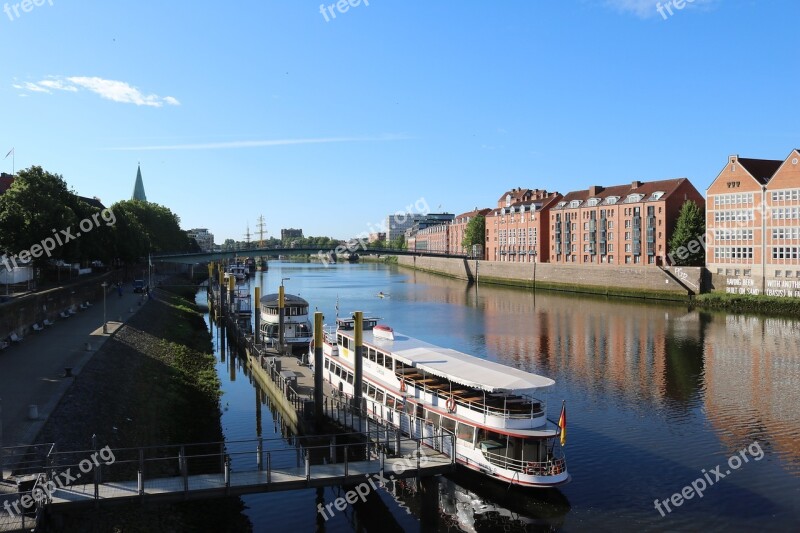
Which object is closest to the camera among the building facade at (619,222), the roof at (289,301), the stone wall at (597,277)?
the roof at (289,301)

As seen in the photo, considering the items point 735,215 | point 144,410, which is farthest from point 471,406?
point 735,215

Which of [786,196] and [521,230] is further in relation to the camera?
[521,230]

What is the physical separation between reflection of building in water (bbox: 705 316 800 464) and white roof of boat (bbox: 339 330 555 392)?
10.7 metres

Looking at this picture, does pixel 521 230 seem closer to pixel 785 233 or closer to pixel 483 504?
pixel 785 233

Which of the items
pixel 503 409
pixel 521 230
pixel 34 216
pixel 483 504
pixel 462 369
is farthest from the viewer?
pixel 521 230

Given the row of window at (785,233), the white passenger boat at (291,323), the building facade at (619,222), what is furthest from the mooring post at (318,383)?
the building facade at (619,222)

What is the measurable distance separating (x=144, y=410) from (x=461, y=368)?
13.2 metres

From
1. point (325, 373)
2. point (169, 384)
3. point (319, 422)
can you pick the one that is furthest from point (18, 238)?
point (319, 422)

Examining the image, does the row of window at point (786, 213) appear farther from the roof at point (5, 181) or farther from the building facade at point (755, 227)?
the roof at point (5, 181)

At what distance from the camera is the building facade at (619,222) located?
89.4m

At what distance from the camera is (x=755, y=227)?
71375mm

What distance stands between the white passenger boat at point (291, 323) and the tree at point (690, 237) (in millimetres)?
56913
